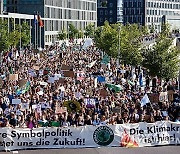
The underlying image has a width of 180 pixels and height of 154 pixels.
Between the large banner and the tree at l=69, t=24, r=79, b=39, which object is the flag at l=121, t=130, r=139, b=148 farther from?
the tree at l=69, t=24, r=79, b=39

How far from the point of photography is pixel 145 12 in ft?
586

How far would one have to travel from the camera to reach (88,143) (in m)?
22.1

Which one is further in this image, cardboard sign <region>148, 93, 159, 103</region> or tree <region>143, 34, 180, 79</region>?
tree <region>143, 34, 180, 79</region>

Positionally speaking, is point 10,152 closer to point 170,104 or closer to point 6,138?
point 6,138

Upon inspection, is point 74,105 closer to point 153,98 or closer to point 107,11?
point 153,98

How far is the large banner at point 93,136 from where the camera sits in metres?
21.6

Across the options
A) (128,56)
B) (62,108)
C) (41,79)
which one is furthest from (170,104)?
(128,56)

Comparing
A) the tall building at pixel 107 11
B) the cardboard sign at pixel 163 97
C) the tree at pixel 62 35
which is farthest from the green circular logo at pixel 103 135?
the tall building at pixel 107 11

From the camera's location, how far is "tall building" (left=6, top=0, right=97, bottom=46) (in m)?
116

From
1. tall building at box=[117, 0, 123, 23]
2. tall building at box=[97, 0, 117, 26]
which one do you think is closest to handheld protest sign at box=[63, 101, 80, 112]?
tall building at box=[97, 0, 117, 26]

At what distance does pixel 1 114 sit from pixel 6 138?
16.7 ft

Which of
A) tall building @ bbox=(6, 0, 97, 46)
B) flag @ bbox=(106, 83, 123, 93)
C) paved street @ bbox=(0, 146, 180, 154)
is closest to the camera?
paved street @ bbox=(0, 146, 180, 154)

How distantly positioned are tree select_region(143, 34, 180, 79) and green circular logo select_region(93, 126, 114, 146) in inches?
741

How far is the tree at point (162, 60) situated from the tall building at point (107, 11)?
141m
